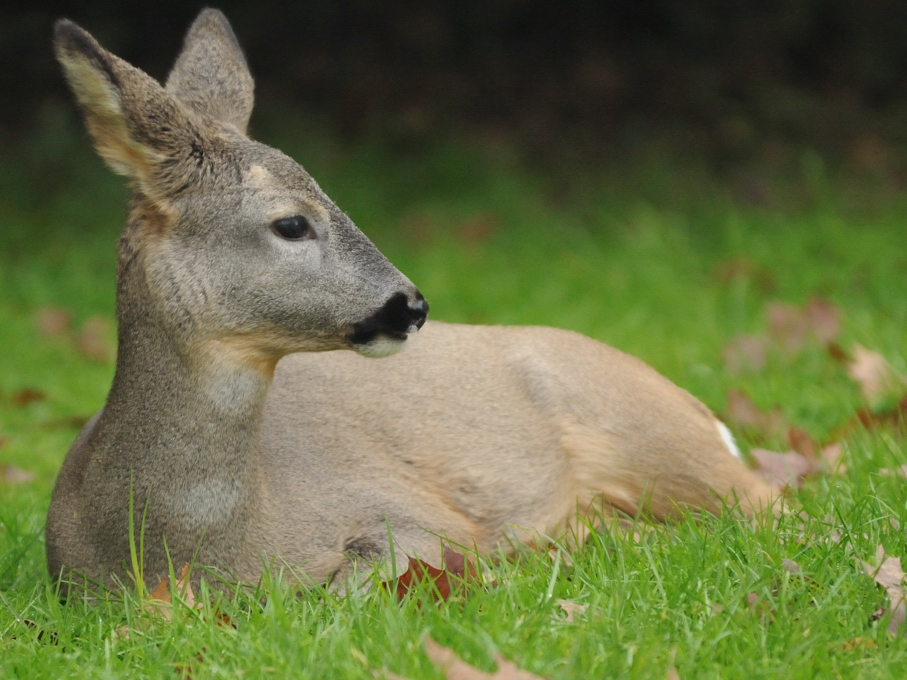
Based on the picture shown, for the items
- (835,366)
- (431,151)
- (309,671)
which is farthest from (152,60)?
(309,671)

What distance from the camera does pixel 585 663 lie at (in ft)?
8.43

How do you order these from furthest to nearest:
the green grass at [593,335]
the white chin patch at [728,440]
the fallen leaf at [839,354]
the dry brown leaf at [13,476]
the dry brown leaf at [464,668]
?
the fallen leaf at [839,354]
the dry brown leaf at [13,476]
the white chin patch at [728,440]
the green grass at [593,335]
the dry brown leaf at [464,668]

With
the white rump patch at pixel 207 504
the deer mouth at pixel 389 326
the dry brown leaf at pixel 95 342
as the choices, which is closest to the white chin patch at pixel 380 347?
the deer mouth at pixel 389 326

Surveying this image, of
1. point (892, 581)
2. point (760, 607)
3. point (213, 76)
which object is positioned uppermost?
point (213, 76)

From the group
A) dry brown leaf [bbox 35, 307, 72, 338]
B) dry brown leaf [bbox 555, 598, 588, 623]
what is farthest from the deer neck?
dry brown leaf [bbox 35, 307, 72, 338]

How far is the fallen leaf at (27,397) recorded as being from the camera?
227 inches

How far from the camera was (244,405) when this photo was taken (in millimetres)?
3188

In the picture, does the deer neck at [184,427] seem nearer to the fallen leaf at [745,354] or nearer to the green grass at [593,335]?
the green grass at [593,335]

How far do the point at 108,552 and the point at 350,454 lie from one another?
0.71m

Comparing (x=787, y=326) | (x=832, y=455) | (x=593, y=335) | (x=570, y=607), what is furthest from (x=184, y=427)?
(x=787, y=326)

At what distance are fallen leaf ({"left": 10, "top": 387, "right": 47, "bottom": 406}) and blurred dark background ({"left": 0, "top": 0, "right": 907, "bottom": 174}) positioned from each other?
192 inches

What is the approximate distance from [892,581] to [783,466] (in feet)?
4.24

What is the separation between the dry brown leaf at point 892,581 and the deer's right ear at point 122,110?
1.95 meters

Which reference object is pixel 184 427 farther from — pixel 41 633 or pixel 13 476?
pixel 13 476
